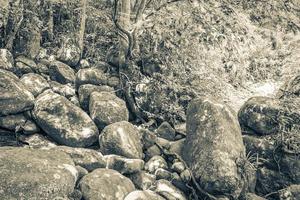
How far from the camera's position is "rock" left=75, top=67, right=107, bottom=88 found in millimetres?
7816

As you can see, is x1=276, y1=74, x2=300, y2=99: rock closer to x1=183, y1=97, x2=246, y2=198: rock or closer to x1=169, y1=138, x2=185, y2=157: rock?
x1=183, y1=97, x2=246, y2=198: rock

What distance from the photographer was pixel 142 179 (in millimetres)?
5949

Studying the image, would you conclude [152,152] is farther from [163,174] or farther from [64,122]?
[64,122]

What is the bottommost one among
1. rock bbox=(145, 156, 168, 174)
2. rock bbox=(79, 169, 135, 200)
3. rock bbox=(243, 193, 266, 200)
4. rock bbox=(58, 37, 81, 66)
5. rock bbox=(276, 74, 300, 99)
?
rock bbox=(243, 193, 266, 200)

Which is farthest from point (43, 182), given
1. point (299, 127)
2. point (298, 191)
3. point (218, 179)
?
point (299, 127)

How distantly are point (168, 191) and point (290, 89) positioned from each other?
4.25 metres

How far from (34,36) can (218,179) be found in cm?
525

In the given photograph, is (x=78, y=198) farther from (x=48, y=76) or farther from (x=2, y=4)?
(x=2, y=4)

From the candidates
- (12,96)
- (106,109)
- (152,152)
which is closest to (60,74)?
(106,109)

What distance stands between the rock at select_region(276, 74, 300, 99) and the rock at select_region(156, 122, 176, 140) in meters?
2.69

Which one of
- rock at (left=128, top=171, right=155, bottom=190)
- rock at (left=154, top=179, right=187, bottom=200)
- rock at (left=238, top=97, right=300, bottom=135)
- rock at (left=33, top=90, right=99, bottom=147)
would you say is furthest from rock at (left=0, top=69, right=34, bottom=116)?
rock at (left=238, top=97, right=300, bottom=135)

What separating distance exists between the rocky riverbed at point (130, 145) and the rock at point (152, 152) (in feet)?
0.07

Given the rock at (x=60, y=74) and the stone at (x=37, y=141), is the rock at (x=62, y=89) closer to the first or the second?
the rock at (x=60, y=74)

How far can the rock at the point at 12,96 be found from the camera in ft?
20.4
